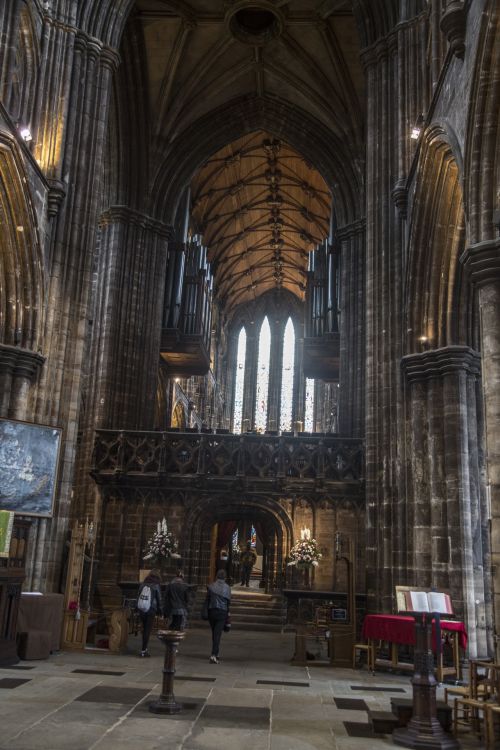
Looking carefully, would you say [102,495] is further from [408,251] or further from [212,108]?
[212,108]

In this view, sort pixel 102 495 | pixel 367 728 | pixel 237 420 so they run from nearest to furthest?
pixel 367 728, pixel 102 495, pixel 237 420

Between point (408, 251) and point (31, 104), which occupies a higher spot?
point (31, 104)

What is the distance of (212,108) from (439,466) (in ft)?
55.1

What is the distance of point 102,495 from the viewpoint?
1948 centimetres

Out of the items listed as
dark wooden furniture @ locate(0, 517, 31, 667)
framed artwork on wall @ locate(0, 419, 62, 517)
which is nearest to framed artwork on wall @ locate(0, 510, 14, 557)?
dark wooden furniture @ locate(0, 517, 31, 667)

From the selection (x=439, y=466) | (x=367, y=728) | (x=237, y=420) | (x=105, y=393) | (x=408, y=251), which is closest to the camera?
(x=367, y=728)

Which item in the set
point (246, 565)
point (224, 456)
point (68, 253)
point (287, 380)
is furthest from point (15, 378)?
point (287, 380)

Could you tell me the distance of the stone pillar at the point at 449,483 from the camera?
1223cm

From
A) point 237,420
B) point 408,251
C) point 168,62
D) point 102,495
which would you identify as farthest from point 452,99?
point 237,420

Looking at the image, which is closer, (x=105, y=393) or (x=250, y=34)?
(x=105, y=393)

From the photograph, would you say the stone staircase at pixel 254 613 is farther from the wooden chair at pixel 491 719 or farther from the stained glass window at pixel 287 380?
the stained glass window at pixel 287 380

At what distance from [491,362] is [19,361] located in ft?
28.3

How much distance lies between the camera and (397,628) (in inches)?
413

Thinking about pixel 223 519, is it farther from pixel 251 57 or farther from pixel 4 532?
pixel 251 57
